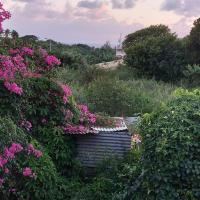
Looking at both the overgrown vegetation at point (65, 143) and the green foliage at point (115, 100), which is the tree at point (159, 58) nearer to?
the green foliage at point (115, 100)

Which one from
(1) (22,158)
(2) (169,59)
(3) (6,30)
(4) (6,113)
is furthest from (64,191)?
(2) (169,59)

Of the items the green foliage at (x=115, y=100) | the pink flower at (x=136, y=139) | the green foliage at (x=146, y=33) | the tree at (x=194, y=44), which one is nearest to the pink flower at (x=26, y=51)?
the pink flower at (x=136, y=139)

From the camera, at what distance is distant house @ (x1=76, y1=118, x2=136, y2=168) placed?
26.5 feet

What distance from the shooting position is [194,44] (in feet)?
71.5

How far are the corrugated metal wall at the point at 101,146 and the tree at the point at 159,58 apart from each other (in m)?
13.7

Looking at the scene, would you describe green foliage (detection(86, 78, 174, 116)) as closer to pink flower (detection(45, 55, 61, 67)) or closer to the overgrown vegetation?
pink flower (detection(45, 55, 61, 67))

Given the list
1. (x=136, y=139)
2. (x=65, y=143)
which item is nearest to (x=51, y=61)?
(x=65, y=143)

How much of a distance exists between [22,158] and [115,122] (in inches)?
90.7

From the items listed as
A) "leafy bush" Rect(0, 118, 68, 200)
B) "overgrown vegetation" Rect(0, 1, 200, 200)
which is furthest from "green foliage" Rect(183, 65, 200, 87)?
"leafy bush" Rect(0, 118, 68, 200)

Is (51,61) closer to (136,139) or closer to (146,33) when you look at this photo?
(136,139)

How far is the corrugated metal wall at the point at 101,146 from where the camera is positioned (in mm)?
8070

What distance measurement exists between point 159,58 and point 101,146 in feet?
49.0

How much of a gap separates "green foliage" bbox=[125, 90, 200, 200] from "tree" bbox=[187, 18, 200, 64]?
15346 millimetres

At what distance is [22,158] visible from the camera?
687 centimetres
